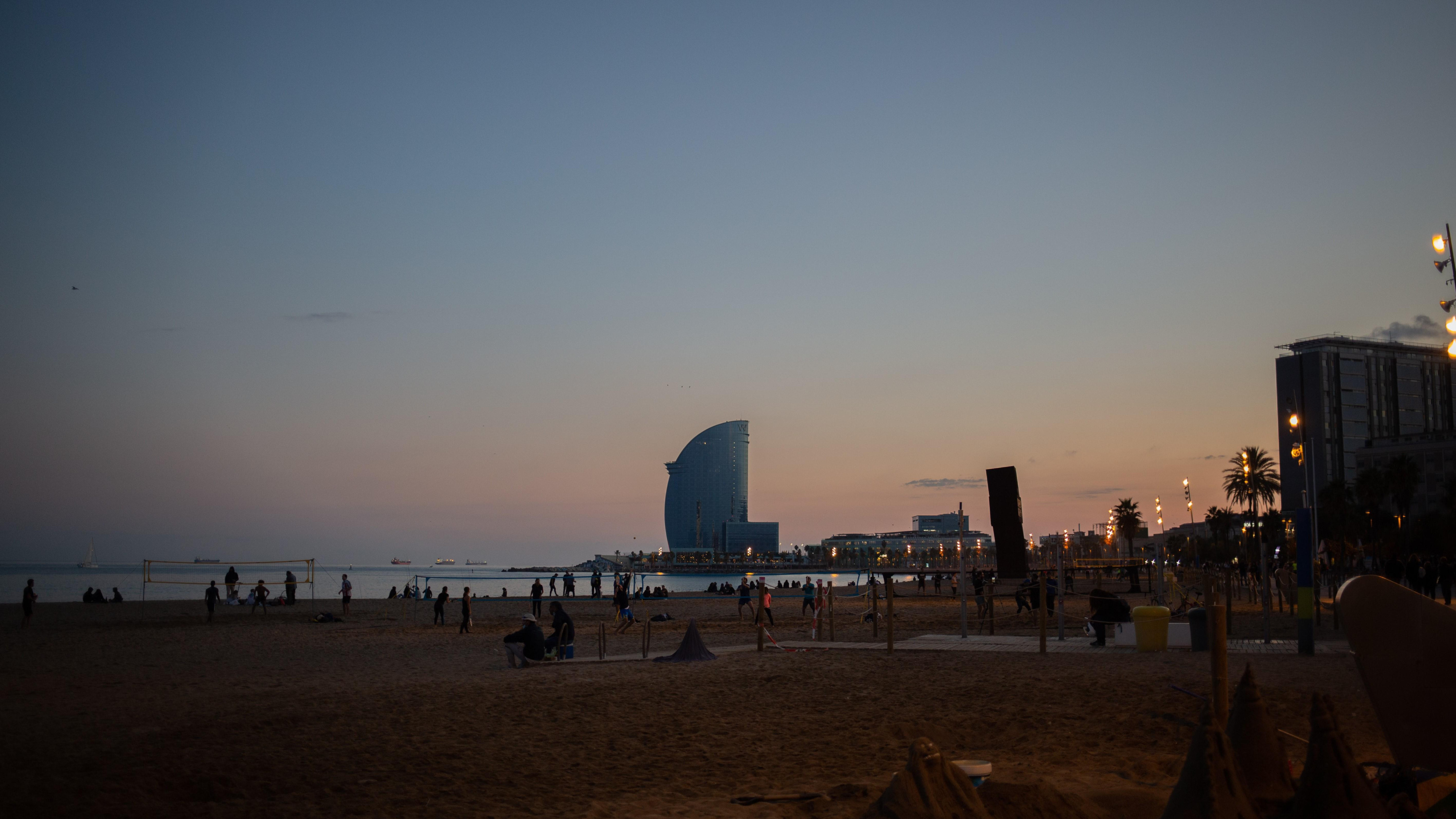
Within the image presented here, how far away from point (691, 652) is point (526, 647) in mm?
2818

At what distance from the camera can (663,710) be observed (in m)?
11.1

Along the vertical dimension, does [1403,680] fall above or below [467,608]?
above

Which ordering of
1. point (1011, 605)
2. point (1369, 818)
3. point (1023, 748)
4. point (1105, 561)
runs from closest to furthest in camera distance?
point (1369, 818), point (1023, 748), point (1105, 561), point (1011, 605)

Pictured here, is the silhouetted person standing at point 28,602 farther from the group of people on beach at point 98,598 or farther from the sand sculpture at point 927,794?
the sand sculpture at point 927,794

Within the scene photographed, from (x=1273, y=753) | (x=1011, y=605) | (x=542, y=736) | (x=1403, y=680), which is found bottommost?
(x=1011, y=605)

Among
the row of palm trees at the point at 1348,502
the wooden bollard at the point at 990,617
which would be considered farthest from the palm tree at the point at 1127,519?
the wooden bollard at the point at 990,617

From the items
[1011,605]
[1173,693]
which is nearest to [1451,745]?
[1173,693]

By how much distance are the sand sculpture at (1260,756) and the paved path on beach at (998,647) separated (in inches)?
423

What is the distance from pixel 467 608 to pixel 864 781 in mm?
20551

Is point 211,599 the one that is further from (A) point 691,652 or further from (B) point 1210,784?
(B) point 1210,784

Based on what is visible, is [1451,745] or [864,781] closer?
[1451,745]

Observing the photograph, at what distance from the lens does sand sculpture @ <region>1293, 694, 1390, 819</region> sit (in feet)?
14.1

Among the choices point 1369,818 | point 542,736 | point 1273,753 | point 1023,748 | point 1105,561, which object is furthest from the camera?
point 1105,561

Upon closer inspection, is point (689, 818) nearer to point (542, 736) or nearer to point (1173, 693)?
point (542, 736)
